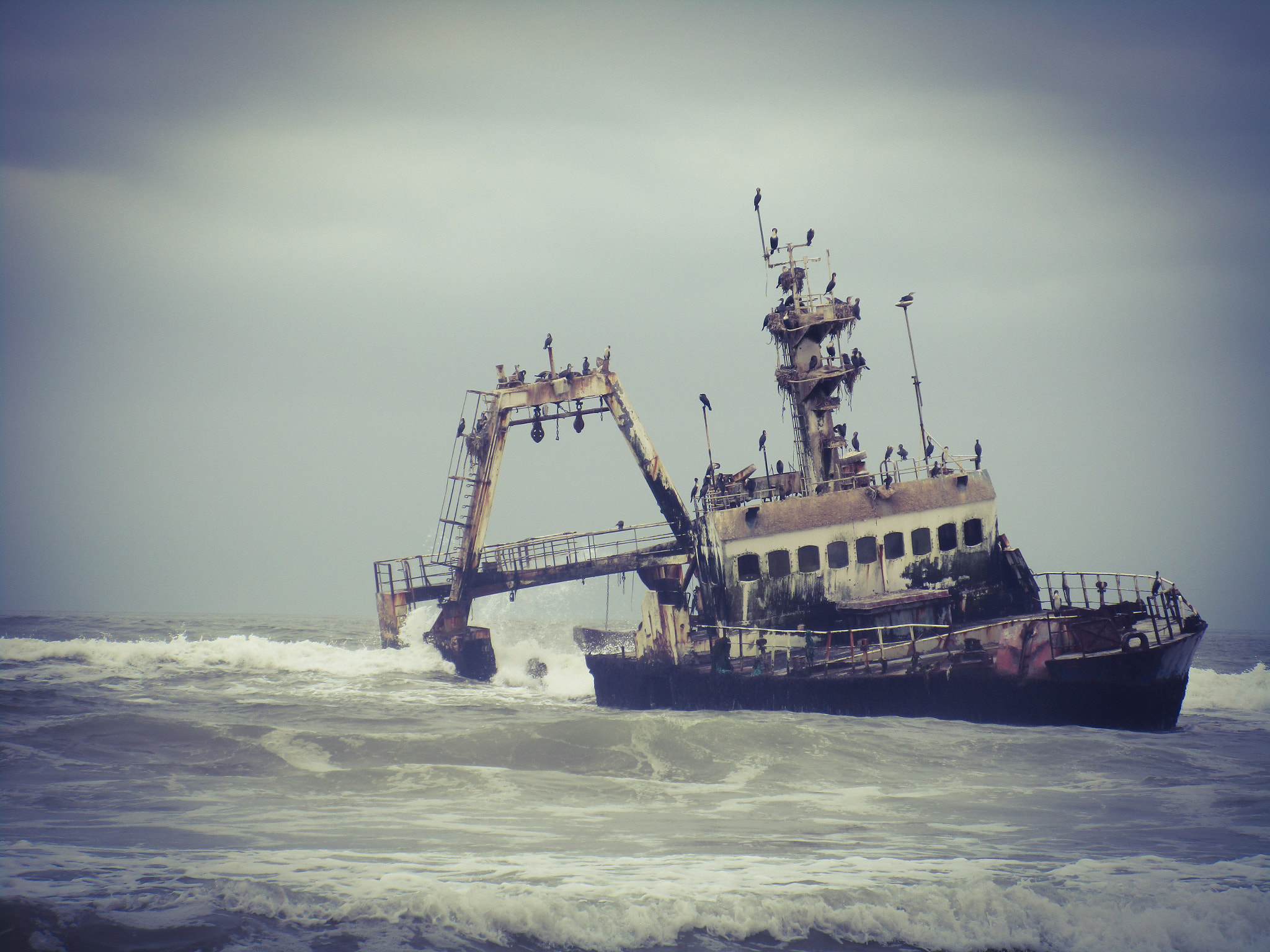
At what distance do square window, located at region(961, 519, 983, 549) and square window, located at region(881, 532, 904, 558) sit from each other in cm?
163

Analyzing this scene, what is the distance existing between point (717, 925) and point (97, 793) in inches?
358

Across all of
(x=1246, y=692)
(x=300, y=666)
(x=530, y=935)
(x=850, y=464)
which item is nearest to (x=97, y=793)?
(x=530, y=935)

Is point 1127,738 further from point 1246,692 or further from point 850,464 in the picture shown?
point 1246,692

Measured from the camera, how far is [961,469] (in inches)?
1005

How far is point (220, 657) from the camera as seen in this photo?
35.5 metres

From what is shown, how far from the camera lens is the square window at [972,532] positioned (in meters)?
25.1

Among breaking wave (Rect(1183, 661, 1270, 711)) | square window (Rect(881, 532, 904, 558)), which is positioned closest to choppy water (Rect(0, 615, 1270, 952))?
square window (Rect(881, 532, 904, 558))

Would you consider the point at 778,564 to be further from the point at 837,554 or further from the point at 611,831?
the point at 611,831

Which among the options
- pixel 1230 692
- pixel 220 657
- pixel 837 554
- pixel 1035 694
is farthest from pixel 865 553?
pixel 220 657

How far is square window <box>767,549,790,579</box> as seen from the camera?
81.2 ft

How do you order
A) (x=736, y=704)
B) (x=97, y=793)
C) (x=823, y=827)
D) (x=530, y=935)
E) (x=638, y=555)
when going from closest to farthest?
1. (x=530, y=935)
2. (x=823, y=827)
3. (x=97, y=793)
4. (x=736, y=704)
5. (x=638, y=555)

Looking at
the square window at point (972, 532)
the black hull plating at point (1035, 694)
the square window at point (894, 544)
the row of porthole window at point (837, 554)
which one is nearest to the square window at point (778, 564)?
the row of porthole window at point (837, 554)

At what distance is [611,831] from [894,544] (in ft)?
46.5

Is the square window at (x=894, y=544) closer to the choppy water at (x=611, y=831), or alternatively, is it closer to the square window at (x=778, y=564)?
the square window at (x=778, y=564)
